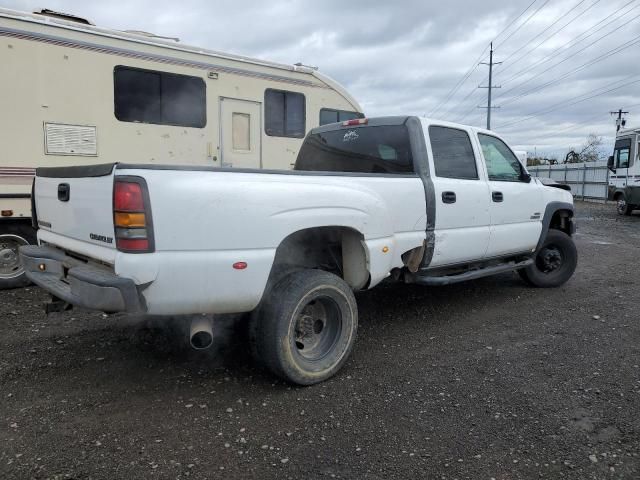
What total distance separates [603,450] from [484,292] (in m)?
3.61

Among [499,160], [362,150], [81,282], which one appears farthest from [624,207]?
[81,282]

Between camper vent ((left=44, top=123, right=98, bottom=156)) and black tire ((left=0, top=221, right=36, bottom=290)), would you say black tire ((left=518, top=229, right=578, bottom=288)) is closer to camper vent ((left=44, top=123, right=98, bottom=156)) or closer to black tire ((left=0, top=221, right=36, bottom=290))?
camper vent ((left=44, top=123, right=98, bottom=156))

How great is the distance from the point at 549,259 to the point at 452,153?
98.5 inches

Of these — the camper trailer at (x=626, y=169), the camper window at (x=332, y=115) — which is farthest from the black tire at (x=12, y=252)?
the camper trailer at (x=626, y=169)

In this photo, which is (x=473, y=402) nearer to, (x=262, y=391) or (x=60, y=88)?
(x=262, y=391)

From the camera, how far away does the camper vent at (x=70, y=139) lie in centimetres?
644

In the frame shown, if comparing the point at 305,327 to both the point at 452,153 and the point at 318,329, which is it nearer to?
the point at 318,329

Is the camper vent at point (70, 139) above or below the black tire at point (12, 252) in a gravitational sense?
above

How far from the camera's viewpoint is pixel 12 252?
254 inches

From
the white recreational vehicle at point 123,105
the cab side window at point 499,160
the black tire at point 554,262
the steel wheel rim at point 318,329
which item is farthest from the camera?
the black tire at point 554,262

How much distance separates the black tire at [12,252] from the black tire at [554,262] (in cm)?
617

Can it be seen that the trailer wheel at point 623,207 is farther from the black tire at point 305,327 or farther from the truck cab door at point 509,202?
the black tire at point 305,327

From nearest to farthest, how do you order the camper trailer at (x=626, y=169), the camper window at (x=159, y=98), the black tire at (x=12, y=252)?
1. the black tire at (x=12, y=252)
2. the camper window at (x=159, y=98)
3. the camper trailer at (x=626, y=169)

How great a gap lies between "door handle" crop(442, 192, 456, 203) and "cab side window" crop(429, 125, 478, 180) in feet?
0.62
